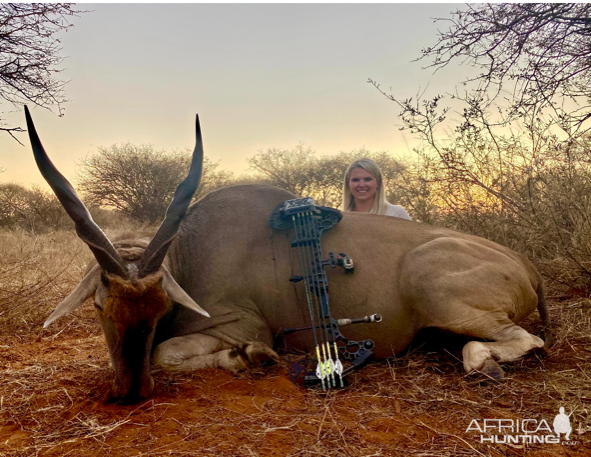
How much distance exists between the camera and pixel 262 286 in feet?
11.9

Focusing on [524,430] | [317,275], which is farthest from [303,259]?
[524,430]

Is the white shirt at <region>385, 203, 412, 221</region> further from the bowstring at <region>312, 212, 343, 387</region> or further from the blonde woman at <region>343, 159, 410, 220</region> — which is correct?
the bowstring at <region>312, 212, 343, 387</region>

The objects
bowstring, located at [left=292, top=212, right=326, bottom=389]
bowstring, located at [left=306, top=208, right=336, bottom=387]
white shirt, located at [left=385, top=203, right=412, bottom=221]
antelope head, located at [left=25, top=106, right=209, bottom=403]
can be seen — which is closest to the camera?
antelope head, located at [left=25, top=106, right=209, bottom=403]

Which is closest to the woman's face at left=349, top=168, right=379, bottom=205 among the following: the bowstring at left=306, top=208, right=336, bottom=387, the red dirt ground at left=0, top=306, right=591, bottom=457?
the bowstring at left=306, top=208, right=336, bottom=387

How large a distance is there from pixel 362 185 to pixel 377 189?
267 mm

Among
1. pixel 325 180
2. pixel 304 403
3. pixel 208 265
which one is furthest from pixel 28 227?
pixel 304 403

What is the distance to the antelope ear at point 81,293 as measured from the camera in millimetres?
2914

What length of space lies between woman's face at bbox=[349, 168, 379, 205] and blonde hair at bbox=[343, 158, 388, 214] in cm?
5

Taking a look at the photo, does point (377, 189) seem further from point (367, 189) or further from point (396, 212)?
point (396, 212)

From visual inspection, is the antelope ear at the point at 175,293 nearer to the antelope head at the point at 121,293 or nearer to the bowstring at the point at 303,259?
the antelope head at the point at 121,293

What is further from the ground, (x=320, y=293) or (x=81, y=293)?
(x=81, y=293)

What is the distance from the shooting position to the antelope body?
2.87m

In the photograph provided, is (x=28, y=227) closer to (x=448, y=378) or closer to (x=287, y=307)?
(x=287, y=307)

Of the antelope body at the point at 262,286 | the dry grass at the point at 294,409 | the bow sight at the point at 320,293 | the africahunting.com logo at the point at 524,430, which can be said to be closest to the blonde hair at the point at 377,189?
the antelope body at the point at 262,286
